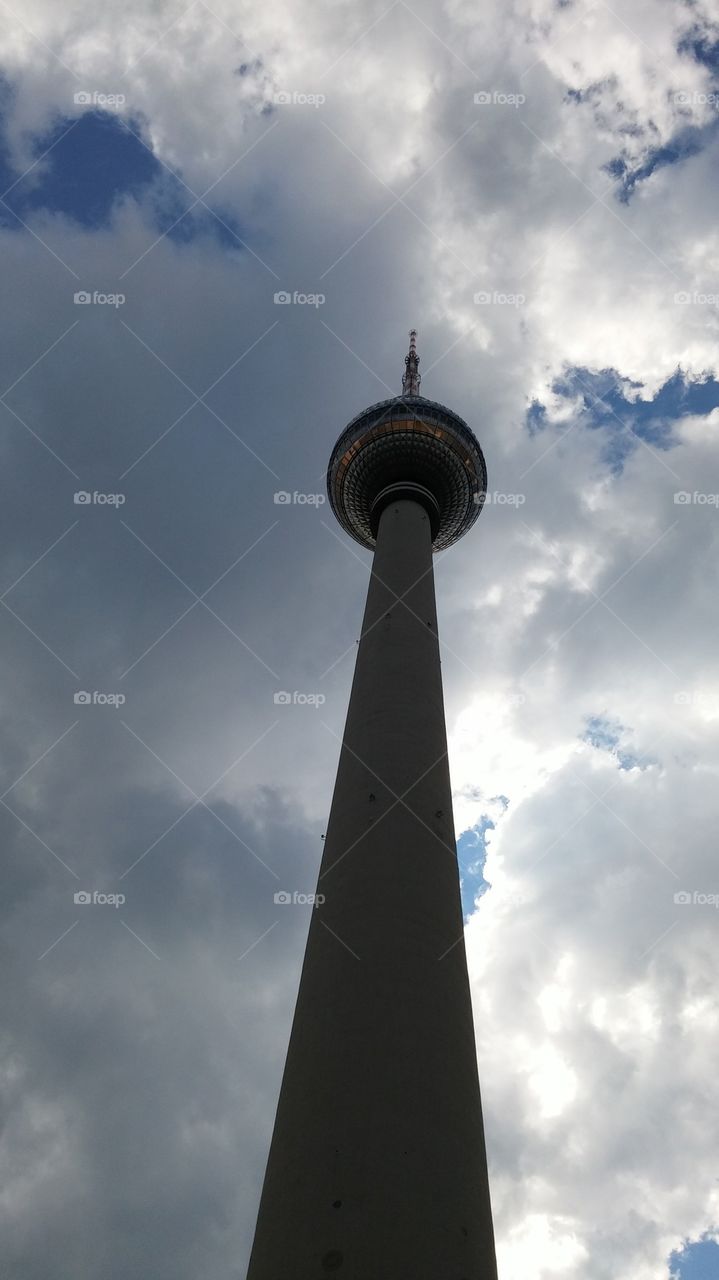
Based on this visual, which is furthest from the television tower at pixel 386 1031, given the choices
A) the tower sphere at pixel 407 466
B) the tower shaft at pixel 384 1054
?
the tower sphere at pixel 407 466

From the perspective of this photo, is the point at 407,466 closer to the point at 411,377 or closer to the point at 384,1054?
the point at 411,377

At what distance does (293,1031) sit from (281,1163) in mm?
4241

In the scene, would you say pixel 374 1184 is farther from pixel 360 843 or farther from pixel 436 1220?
pixel 360 843

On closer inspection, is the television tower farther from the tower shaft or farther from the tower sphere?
the tower sphere

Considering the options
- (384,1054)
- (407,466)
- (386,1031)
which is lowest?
(384,1054)

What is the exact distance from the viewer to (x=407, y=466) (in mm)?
48531

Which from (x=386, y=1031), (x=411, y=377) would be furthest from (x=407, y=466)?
(x=386, y=1031)

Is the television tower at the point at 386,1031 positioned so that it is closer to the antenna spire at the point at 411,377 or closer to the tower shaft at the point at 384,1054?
the tower shaft at the point at 384,1054

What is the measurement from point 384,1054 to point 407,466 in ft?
109

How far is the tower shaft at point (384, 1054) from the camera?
19203 millimetres

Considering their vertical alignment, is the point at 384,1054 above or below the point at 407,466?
below

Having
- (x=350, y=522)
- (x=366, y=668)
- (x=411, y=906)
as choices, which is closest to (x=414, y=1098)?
(x=411, y=906)

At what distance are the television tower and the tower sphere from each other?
433 inches

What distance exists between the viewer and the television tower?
19.3 meters
